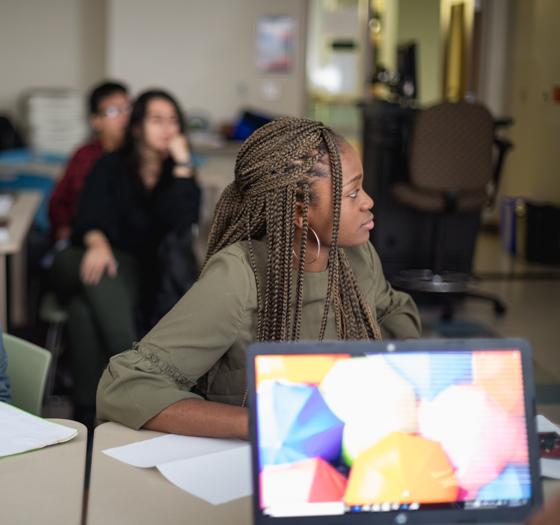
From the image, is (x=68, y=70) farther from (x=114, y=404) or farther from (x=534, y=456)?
(x=534, y=456)

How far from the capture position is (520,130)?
5730mm

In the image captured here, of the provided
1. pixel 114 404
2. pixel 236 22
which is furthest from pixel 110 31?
pixel 114 404

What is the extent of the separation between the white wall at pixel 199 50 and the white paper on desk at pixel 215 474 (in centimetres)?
511

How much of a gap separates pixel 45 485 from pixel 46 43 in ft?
19.2

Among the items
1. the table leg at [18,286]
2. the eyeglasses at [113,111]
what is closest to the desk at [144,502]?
the table leg at [18,286]

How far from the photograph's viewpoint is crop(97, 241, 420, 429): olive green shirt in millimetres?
1035

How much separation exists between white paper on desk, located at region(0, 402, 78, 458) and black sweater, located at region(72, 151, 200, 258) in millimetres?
1510

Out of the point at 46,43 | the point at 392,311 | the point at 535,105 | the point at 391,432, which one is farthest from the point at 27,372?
the point at 46,43


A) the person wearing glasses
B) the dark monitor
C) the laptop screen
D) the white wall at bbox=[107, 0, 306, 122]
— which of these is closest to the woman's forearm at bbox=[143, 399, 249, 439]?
the laptop screen

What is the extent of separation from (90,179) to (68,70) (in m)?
3.97

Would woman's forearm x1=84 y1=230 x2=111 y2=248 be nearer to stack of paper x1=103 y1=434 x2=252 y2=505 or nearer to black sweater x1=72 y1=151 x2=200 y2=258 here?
black sweater x1=72 y1=151 x2=200 y2=258

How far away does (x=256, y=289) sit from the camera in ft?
3.82

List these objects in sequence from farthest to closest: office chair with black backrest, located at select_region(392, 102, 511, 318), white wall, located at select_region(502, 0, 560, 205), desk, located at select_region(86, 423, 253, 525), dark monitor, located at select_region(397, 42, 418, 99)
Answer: white wall, located at select_region(502, 0, 560, 205) < dark monitor, located at select_region(397, 42, 418, 99) < office chair with black backrest, located at select_region(392, 102, 511, 318) < desk, located at select_region(86, 423, 253, 525)

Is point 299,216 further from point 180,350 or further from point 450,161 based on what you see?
point 450,161
